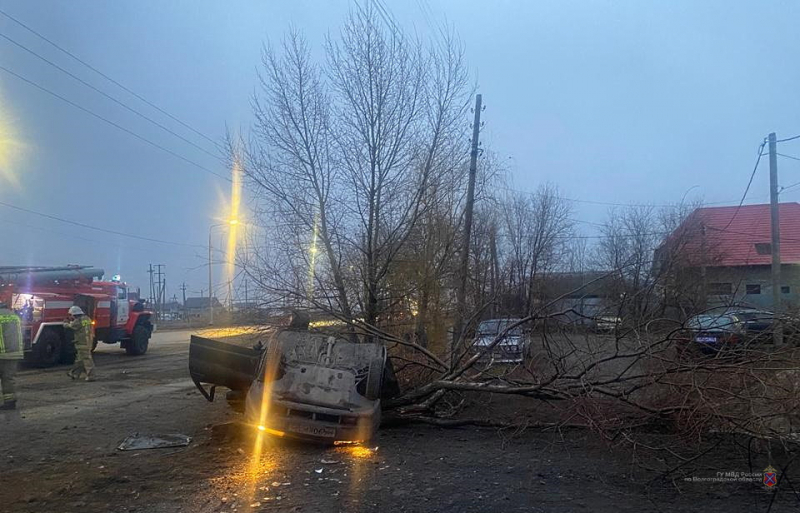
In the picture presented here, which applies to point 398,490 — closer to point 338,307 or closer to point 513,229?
point 338,307

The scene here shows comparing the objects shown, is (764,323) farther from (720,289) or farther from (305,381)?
(305,381)

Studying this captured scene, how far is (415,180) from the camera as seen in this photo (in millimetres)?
11422

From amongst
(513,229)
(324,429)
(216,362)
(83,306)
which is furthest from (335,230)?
(513,229)

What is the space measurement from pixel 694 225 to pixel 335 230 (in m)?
18.2

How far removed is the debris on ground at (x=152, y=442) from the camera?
6.80 meters

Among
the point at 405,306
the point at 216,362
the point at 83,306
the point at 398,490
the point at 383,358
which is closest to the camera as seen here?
the point at 398,490

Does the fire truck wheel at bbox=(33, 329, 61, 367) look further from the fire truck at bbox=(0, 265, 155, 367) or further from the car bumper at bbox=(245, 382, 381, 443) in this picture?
the car bumper at bbox=(245, 382, 381, 443)

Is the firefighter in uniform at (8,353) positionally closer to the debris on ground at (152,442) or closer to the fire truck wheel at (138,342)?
the debris on ground at (152,442)

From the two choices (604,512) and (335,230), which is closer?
(604,512)

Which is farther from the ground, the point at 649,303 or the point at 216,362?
the point at 649,303

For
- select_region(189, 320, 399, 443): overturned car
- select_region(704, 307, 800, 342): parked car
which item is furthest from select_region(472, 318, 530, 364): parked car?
select_region(704, 307, 800, 342): parked car

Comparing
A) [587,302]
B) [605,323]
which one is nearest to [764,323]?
[605,323]

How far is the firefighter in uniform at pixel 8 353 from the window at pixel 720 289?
10.2m

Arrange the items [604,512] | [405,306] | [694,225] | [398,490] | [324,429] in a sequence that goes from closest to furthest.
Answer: [604,512] → [398,490] → [324,429] → [405,306] → [694,225]
